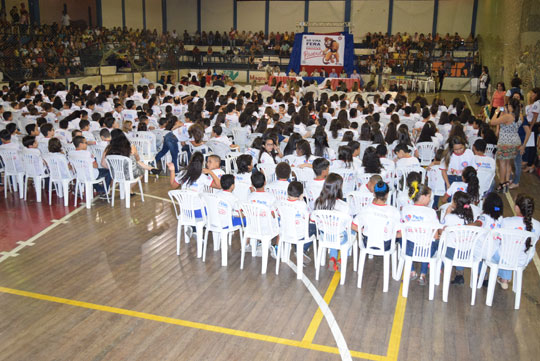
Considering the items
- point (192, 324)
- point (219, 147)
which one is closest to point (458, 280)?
point (192, 324)

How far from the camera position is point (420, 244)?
4758 millimetres

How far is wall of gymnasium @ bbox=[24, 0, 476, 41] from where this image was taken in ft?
89.0

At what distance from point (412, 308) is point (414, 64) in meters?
21.1

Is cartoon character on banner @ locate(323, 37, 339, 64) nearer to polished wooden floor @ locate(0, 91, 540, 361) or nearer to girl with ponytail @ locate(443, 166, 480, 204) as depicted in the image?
girl with ponytail @ locate(443, 166, 480, 204)

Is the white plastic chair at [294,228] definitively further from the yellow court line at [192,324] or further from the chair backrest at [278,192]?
the yellow court line at [192,324]

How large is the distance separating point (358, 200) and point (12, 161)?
550 cm

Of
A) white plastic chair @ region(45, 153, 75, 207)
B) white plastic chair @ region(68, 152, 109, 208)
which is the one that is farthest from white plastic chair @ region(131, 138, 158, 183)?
white plastic chair @ region(45, 153, 75, 207)

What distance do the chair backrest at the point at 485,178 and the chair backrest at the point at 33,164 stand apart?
21.1 feet

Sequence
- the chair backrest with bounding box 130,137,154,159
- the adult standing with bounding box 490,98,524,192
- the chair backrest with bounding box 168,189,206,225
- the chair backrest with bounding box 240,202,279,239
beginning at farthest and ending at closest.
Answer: the chair backrest with bounding box 130,137,154,159 → the adult standing with bounding box 490,98,524,192 → the chair backrest with bounding box 168,189,206,225 → the chair backrest with bounding box 240,202,279,239

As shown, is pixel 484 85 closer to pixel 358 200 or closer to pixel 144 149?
pixel 144 149

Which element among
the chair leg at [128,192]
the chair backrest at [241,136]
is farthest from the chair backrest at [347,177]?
the chair backrest at [241,136]

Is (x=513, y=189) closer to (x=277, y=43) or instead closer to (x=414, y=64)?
(x=414, y=64)

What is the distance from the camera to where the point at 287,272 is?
5.51 meters

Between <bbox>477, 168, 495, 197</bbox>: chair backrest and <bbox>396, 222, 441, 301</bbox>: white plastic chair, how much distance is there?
7.36 feet
